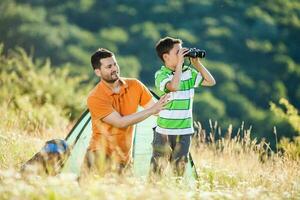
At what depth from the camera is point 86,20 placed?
47.4m

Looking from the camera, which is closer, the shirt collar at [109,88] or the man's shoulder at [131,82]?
the shirt collar at [109,88]

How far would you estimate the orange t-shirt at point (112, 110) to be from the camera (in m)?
5.80

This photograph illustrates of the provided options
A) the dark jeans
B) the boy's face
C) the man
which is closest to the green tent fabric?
the man

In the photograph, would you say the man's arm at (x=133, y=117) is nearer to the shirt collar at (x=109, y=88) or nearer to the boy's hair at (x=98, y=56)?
the shirt collar at (x=109, y=88)

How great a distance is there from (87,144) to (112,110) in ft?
3.51

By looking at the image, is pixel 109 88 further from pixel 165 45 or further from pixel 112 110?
pixel 165 45

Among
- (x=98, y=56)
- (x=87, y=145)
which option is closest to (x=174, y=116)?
(x=98, y=56)

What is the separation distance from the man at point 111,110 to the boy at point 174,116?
0.59ft

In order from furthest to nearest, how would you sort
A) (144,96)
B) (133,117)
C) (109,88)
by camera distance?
(144,96)
(109,88)
(133,117)

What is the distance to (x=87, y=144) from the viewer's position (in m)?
6.77

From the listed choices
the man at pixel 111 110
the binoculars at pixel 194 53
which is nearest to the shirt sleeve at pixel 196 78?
the binoculars at pixel 194 53

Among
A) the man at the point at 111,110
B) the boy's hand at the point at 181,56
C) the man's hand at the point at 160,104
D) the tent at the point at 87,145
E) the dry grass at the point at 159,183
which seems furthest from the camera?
the tent at the point at 87,145

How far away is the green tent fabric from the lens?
6.61 metres

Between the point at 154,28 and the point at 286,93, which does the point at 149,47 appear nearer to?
the point at 154,28
